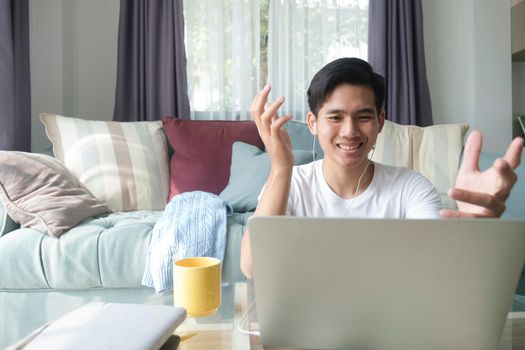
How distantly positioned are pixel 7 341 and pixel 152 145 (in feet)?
3.68

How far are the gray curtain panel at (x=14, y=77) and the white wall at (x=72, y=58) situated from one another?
9.0 inches

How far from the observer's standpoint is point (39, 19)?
2.76 metres

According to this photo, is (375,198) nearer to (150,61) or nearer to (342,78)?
(342,78)

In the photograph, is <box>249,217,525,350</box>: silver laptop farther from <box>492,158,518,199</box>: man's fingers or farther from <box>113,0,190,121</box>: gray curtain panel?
<box>113,0,190,121</box>: gray curtain panel

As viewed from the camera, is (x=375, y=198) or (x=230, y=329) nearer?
(x=230, y=329)

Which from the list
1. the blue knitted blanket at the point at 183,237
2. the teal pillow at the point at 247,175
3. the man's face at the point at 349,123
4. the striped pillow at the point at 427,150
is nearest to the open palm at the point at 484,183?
the man's face at the point at 349,123

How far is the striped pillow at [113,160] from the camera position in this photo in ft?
7.13

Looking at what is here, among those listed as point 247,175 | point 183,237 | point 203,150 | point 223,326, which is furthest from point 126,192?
point 223,326

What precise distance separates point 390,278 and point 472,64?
9.86ft

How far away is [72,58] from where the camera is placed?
9.58ft

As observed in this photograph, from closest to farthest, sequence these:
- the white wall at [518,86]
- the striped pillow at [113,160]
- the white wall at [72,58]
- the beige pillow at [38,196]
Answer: the beige pillow at [38,196] < the striped pillow at [113,160] < the white wall at [72,58] < the white wall at [518,86]

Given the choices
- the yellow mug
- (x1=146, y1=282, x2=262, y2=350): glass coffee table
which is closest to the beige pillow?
(x1=146, y1=282, x2=262, y2=350): glass coffee table

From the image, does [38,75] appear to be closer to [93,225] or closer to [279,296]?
[93,225]

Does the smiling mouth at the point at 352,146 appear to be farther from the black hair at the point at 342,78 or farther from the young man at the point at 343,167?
the black hair at the point at 342,78
